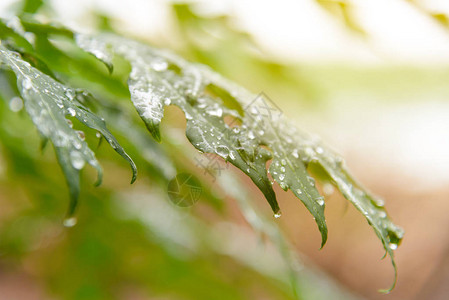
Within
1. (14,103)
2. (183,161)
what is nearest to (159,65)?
(14,103)

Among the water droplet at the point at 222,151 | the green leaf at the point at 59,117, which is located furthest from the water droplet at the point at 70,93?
the water droplet at the point at 222,151

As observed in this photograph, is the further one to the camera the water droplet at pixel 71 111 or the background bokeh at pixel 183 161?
the background bokeh at pixel 183 161

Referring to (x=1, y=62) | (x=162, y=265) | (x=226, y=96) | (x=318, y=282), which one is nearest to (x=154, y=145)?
(x=226, y=96)

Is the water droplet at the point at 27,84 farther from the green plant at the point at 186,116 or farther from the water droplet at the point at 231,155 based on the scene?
the water droplet at the point at 231,155

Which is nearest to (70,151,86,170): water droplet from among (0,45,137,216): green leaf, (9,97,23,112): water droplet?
(0,45,137,216): green leaf

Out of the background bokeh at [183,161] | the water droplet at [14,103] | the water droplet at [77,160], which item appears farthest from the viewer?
the background bokeh at [183,161]

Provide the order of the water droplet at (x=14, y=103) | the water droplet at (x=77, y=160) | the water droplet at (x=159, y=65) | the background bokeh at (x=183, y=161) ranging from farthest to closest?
the background bokeh at (x=183, y=161) → the water droplet at (x=14, y=103) → the water droplet at (x=159, y=65) → the water droplet at (x=77, y=160)

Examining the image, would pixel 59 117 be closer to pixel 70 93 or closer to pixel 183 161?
pixel 70 93

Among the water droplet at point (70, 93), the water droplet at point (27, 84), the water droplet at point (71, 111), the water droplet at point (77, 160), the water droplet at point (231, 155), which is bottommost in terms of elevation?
the water droplet at point (70, 93)

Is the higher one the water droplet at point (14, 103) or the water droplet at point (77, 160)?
the water droplet at point (77, 160)

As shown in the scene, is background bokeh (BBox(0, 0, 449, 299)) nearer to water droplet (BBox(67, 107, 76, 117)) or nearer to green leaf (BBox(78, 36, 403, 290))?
green leaf (BBox(78, 36, 403, 290))
